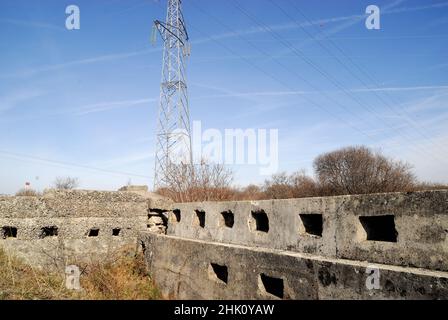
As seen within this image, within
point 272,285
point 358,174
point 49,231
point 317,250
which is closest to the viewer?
point 317,250

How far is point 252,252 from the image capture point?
17.7 feet

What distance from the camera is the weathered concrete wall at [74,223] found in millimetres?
7848

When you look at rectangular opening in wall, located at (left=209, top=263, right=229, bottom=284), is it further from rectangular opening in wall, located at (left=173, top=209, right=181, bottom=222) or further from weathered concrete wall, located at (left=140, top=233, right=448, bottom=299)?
rectangular opening in wall, located at (left=173, top=209, right=181, bottom=222)

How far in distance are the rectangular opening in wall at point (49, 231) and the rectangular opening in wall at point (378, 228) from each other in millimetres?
7249

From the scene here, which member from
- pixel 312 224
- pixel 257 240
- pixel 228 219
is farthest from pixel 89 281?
pixel 312 224

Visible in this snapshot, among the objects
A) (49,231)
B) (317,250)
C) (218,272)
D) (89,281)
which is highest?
(317,250)

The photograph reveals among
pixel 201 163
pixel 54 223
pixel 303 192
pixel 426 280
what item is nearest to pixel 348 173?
pixel 303 192

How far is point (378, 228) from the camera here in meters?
4.21

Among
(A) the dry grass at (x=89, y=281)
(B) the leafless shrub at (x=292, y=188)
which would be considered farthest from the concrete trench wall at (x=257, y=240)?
(B) the leafless shrub at (x=292, y=188)

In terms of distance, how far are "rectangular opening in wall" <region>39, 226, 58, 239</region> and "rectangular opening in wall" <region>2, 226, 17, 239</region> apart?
553mm

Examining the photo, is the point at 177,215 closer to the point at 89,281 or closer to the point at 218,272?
the point at 89,281

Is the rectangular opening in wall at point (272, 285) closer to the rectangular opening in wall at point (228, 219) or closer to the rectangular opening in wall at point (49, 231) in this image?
the rectangular opening in wall at point (228, 219)

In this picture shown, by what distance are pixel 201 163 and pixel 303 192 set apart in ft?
62.6

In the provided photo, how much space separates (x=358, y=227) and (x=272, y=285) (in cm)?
191
